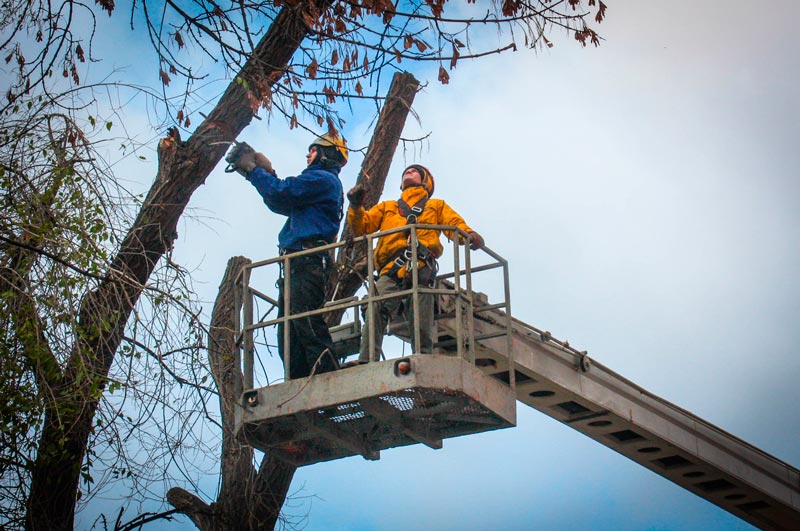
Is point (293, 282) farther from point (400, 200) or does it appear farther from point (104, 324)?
point (104, 324)

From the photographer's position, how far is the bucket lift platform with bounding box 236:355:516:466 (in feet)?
31.9

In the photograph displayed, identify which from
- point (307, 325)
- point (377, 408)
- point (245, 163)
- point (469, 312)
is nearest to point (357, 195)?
point (245, 163)

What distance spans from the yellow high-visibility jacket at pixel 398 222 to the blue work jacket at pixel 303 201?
23 centimetres

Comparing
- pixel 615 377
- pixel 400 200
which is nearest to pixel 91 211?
pixel 400 200

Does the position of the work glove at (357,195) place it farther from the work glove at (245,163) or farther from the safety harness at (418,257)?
the work glove at (245,163)

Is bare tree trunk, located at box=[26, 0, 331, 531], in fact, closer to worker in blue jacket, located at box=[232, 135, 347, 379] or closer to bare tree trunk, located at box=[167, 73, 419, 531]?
worker in blue jacket, located at box=[232, 135, 347, 379]

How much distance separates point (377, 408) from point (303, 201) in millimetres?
2007

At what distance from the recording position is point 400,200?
36.3 ft

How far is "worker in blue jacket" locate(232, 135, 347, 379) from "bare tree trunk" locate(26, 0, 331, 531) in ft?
2.44

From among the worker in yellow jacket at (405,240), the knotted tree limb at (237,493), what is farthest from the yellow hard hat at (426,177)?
the knotted tree limb at (237,493)

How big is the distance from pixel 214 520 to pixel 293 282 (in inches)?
127

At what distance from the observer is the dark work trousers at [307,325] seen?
34.3ft

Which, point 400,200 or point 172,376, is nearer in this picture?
point 172,376

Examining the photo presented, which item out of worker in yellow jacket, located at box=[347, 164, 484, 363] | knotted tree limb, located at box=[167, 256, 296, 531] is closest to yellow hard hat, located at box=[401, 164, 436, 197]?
worker in yellow jacket, located at box=[347, 164, 484, 363]
